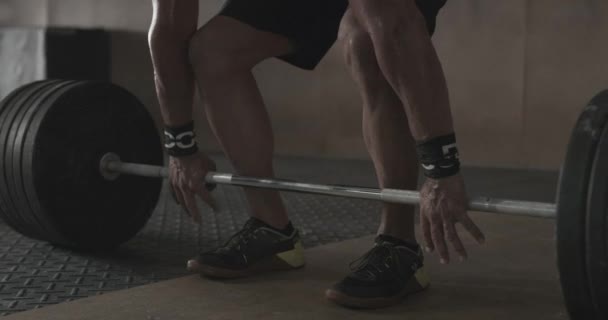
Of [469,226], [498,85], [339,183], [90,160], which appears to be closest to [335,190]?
[469,226]

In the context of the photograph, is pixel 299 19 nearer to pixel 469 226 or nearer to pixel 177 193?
pixel 177 193

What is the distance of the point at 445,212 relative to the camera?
147cm

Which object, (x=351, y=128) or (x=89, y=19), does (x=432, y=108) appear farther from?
(x=89, y=19)

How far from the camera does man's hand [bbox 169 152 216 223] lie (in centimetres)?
194

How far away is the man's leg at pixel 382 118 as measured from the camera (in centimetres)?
175

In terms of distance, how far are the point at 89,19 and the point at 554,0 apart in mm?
3016

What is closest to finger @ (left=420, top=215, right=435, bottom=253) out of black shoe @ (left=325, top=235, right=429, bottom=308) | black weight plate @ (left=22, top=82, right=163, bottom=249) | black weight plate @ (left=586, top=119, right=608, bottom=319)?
black shoe @ (left=325, top=235, right=429, bottom=308)

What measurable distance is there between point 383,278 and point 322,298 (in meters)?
0.14

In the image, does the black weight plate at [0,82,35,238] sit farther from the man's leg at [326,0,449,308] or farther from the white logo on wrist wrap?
the man's leg at [326,0,449,308]

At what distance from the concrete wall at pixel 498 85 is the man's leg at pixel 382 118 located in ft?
8.13

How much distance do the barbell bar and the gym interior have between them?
0.02 metres

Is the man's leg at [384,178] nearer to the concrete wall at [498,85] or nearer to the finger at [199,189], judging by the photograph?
the finger at [199,189]

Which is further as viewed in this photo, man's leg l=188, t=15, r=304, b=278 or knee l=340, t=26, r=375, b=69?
man's leg l=188, t=15, r=304, b=278

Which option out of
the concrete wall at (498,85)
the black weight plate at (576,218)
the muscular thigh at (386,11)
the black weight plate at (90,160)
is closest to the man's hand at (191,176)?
the black weight plate at (90,160)
